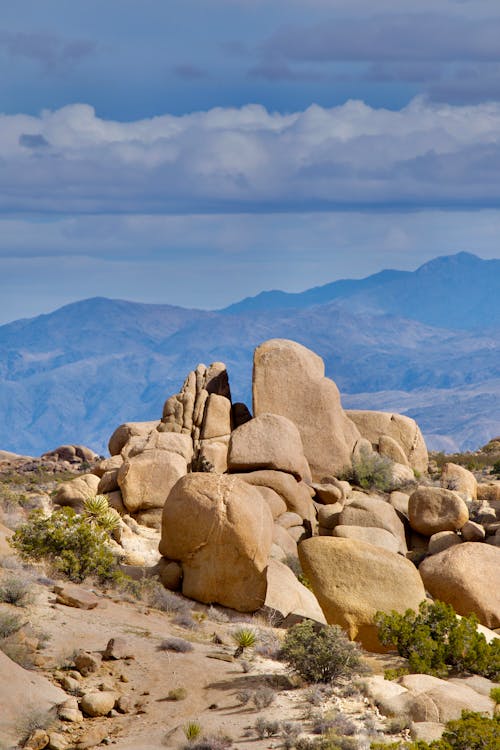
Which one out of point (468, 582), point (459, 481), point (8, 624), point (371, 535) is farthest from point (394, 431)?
point (8, 624)

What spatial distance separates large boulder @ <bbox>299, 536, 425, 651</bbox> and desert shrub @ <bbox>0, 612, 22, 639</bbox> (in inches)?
339

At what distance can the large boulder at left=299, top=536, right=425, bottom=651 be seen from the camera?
2456 cm

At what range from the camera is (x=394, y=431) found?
4569cm

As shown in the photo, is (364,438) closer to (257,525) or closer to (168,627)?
(257,525)

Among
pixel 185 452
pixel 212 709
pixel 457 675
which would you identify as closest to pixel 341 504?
pixel 185 452

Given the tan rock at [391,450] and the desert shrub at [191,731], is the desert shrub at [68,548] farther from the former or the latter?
the tan rock at [391,450]

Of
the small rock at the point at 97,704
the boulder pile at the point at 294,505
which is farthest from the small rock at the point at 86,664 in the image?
the boulder pile at the point at 294,505

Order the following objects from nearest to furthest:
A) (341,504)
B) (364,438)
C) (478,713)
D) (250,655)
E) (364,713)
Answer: (478,713)
(364,713)
(250,655)
(341,504)
(364,438)

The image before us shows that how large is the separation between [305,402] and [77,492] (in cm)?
1029

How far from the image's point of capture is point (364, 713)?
53.0 ft

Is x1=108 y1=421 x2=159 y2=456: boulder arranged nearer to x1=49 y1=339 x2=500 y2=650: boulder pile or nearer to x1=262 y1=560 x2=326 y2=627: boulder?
x1=49 y1=339 x2=500 y2=650: boulder pile

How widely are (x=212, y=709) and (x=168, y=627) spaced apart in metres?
5.28

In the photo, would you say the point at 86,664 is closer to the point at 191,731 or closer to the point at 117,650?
the point at 117,650

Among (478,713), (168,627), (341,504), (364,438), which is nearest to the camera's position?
(478,713)
